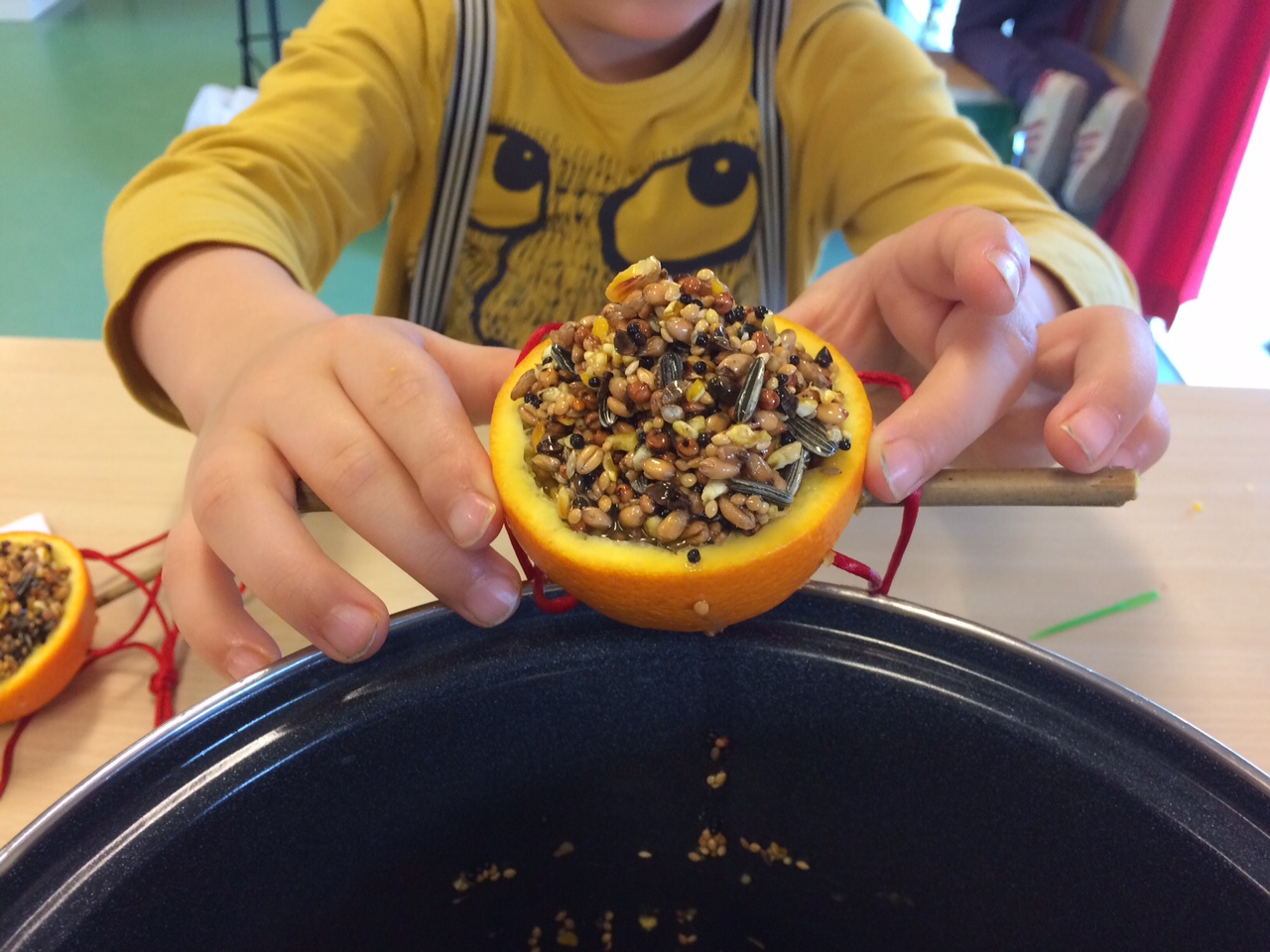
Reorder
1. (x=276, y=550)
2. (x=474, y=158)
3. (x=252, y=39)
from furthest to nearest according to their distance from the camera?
(x=252, y=39) < (x=474, y=158) < (x=276, y=550)

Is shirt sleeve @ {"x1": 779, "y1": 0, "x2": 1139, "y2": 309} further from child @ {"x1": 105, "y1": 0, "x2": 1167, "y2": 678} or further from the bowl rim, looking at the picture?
the bowl rim

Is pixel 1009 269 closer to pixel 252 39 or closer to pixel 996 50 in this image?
pixel 996 50

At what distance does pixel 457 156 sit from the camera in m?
0.99

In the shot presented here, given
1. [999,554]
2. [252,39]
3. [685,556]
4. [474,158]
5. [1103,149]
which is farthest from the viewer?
[252,39]

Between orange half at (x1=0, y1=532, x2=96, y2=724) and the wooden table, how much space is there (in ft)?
0.07

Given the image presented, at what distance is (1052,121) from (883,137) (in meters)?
1.15

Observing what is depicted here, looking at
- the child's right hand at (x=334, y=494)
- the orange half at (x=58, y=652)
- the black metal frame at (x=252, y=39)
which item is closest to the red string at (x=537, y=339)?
the child's right hand at (x=334, y=494)

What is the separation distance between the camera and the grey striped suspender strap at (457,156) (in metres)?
0.95

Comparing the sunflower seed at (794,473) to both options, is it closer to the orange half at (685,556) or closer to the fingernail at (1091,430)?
the orange half at (685,556)

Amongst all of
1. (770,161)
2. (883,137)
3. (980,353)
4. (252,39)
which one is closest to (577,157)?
(770,161)

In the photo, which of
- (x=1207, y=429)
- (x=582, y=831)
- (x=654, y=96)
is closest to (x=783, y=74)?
(x=654, y=96)

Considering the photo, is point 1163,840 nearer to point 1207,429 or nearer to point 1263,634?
point 1263,634

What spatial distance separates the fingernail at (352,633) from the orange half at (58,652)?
259 millimetres

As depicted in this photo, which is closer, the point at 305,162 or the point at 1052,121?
the point at 305,162
